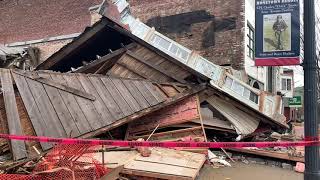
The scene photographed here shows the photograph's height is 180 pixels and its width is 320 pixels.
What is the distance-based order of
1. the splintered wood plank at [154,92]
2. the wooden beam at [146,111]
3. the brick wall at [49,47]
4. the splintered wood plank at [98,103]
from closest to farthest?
the wooden beam at [146,111] → the splintered wood plank at [98,103] → the splintered wood plank at [154,92] → the brick wall at [49,47]

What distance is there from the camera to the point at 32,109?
7246 millimetres

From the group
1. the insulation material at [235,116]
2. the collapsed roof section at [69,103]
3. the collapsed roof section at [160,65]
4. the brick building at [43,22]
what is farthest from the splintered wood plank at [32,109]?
the brick building at [43,22]

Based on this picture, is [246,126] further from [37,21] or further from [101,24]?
[37,21]

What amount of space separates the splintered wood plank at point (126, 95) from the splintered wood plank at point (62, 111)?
211cm

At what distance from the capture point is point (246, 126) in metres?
12.3

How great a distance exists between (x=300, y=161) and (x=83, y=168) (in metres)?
6.44

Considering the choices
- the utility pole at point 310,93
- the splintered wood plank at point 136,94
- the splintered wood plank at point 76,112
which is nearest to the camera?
the utility pole at point 310,93

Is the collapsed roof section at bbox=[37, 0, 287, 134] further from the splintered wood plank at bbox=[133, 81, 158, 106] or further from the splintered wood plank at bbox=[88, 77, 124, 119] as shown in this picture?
the splintered wood plank at bbox=[88, 77, 124, 119]

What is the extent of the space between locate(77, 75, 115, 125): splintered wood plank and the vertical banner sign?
159 inches

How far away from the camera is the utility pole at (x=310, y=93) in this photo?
4.97 m

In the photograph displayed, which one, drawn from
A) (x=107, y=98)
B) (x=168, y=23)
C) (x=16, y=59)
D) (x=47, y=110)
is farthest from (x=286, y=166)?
(x=16, y=59)

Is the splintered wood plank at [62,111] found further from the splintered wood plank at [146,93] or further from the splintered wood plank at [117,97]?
the splintered wood plank at [146,93]

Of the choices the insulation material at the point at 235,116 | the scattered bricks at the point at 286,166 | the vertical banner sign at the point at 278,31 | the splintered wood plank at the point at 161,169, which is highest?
the vertical banner sign at the point at 278,31

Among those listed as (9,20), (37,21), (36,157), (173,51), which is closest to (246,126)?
(173,51)
